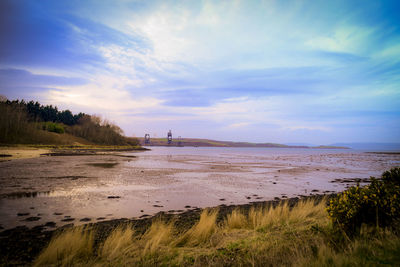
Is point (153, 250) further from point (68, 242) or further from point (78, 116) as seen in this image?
point (78, 116)

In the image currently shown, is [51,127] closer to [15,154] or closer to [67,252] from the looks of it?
[15,154]

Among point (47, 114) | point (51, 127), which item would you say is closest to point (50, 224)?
point (51, 127)

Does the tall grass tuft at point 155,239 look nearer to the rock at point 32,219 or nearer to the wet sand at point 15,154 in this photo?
the rock at point 32,219

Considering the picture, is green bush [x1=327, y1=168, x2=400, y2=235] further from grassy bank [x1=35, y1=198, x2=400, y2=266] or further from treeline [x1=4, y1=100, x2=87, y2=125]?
treeline [x1=4, y1=100, x2=87, y2=125]

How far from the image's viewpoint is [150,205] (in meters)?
12.2

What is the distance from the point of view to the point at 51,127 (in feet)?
334

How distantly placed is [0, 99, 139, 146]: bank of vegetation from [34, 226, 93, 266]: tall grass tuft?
89.8 metres

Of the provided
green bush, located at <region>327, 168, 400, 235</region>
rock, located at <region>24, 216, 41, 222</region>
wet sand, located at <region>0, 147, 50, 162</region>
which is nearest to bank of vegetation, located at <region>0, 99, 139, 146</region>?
wet sand, located at <region>0, 147, 50, 162</region>

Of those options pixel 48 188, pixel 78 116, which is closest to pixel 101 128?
pixel 78 116

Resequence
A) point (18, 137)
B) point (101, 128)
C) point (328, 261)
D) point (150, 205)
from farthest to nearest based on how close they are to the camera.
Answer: point (101, 128) → point (18, 137) → point (150, 205) → point (328, 261)

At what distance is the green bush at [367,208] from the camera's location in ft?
17.7

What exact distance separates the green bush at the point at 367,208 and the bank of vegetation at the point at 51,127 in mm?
95000

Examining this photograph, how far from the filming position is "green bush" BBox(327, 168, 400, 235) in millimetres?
5410

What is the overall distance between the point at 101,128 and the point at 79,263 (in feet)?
436
